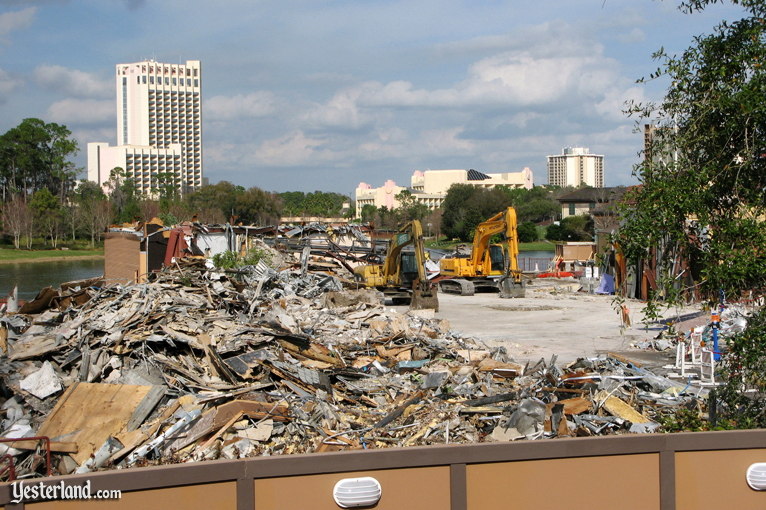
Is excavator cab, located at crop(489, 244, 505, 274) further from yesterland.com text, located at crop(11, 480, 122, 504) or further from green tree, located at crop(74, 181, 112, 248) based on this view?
green tree, located at crop(74, 181, 112, 248)

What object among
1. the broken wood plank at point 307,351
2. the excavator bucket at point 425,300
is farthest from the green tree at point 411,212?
the broken wood plank at point 307,351

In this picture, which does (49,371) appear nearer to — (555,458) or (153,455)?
(153,455)

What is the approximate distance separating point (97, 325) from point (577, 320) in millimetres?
14340

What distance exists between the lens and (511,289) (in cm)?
2966

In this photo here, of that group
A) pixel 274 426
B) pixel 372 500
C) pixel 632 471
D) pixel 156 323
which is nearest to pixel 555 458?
pixel 632 471

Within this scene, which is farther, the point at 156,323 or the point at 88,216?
the point at 88,216

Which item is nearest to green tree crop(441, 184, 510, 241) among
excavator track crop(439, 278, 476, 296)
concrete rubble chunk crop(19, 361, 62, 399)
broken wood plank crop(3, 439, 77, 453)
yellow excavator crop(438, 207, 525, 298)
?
yellow excavator crop(438, 207, 525, 298)

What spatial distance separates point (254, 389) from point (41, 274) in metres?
50.9

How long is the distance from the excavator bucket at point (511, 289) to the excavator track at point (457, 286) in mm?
1432

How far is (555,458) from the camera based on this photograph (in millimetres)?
5043

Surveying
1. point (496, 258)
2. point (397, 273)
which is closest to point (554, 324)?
point (397, 273)

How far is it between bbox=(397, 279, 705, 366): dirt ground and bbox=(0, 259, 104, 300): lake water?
22870 mm

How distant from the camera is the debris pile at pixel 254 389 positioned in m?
9.77

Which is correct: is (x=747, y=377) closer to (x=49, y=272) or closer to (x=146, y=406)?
(x=146, y=406)
